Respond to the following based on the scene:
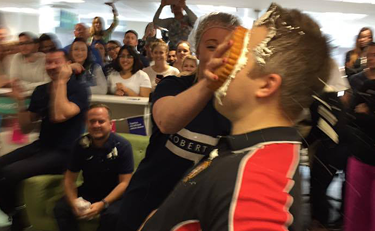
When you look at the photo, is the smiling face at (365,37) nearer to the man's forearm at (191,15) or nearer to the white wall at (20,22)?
the man's forearm at (191,15)

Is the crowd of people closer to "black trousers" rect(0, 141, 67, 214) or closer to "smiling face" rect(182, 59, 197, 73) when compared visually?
"smiling face" rect(182, 59, 197, 73)

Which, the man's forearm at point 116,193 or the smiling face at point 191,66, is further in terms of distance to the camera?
the man's forearm at point 116,193

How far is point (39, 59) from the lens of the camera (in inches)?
46.9

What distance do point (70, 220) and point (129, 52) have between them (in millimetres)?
670

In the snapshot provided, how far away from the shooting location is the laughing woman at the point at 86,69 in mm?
1203

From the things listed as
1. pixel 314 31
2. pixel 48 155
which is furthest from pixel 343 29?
pixel 48 155

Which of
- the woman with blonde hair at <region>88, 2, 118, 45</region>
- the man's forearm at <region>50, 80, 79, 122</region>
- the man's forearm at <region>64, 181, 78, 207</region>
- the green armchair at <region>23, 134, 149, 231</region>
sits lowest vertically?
the green armchair at <region>23, 134, 149, 231</region>

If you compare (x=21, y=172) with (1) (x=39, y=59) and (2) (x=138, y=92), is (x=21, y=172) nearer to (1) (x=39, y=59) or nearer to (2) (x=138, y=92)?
(1) (x=39, y=59)

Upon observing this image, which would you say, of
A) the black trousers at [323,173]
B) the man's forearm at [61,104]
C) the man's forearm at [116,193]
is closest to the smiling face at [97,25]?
→ the man's forearm at [61,104]

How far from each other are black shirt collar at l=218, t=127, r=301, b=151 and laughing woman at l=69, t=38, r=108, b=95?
948mm

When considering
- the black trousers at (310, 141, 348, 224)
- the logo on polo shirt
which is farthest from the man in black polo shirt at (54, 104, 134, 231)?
the black trousers at (310, 141, 348, 224)

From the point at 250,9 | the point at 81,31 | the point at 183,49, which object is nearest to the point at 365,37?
the point at 250,9

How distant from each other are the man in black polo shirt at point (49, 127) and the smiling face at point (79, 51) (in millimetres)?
45

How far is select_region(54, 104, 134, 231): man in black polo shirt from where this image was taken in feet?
3.90
